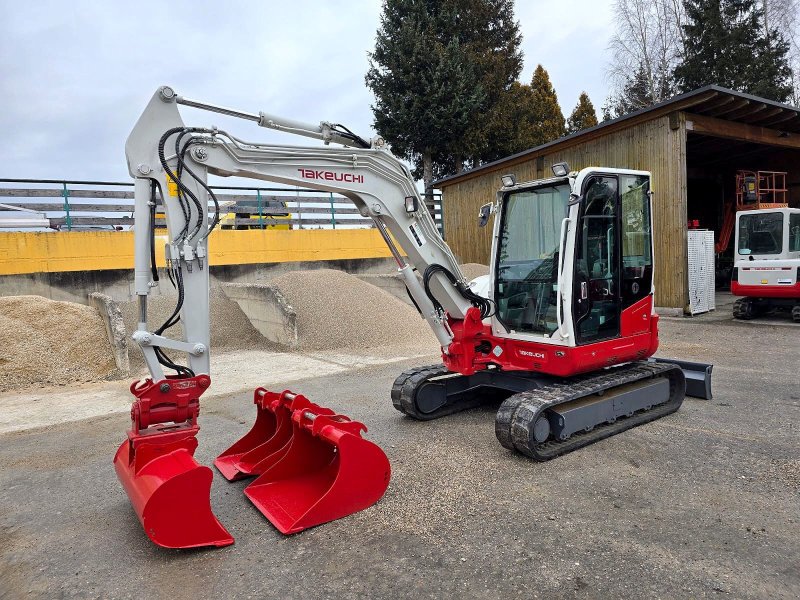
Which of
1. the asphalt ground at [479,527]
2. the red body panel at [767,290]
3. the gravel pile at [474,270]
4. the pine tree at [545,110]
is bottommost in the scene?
the asphalt ground at [479,527]

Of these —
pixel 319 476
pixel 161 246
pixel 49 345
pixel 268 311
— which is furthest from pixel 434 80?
pixel 319 476

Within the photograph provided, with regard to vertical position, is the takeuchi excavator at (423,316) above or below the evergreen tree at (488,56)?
below

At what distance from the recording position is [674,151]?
1207cm

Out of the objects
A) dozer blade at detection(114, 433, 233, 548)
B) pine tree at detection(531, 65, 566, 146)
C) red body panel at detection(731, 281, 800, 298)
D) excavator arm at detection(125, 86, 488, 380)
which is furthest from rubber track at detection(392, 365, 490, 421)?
pine tree at detection(531, 65, 566, 146)

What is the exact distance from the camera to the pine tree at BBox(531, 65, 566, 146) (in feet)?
93.1

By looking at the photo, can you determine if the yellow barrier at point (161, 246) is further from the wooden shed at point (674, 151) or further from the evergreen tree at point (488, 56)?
the evergreen tree at point (488, 56)

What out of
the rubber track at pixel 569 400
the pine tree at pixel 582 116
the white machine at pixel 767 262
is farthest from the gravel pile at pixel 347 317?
the pine tree at pixel 582 116

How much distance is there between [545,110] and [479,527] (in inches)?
1183

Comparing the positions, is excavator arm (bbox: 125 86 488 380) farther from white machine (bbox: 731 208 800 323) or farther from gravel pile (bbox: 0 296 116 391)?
white machine (bbox: 731 208 800 323)

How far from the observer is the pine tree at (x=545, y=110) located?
93.1 ft

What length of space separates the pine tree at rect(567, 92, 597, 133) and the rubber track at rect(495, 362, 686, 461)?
32.1 m

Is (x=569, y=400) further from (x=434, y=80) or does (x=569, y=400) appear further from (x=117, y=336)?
(x=434, y=80)

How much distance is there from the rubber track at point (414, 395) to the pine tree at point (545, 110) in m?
23.0

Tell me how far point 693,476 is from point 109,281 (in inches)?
482
